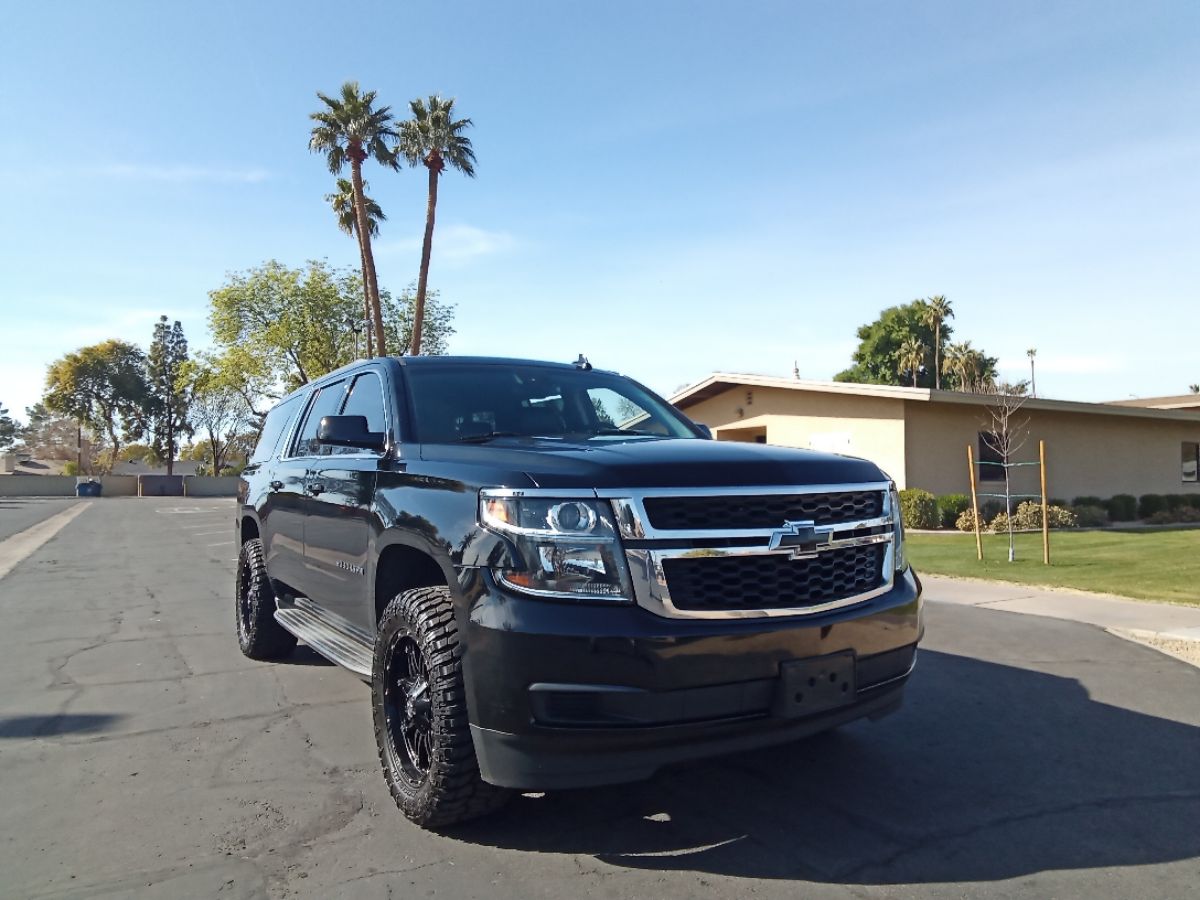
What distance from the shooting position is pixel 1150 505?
23.2m

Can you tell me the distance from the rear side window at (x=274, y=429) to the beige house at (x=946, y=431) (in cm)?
1355

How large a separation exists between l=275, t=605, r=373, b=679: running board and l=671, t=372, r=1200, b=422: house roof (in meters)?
15.7

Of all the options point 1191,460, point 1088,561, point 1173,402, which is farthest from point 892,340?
point 1088,561

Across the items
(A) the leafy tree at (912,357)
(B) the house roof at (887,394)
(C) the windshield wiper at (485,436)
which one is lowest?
(C) the windshield wiper at (485,436)

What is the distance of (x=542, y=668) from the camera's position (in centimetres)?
292

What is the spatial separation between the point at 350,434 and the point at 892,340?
2436 inches

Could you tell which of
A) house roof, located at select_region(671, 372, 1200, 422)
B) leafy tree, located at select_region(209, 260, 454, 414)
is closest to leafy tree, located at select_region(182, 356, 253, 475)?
leafy tree, located at select_region(209, 260, 454, 414)

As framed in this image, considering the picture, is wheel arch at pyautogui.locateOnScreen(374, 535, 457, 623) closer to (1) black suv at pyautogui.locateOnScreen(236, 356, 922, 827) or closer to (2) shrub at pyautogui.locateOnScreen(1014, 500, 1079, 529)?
(1) black suv at pyautogui.locateOnScreen(236, 356, 922, 827)

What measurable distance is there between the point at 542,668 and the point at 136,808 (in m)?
2.25

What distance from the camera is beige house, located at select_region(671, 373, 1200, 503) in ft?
65.7

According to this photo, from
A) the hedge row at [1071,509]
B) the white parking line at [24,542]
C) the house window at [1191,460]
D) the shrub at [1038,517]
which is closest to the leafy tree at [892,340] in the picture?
the house window at [1191,460]

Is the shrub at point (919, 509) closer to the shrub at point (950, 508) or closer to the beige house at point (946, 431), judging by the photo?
the shrub at point (950, 508)

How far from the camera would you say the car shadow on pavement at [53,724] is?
16.3 ft

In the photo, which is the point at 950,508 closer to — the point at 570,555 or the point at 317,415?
the point at 317,415
